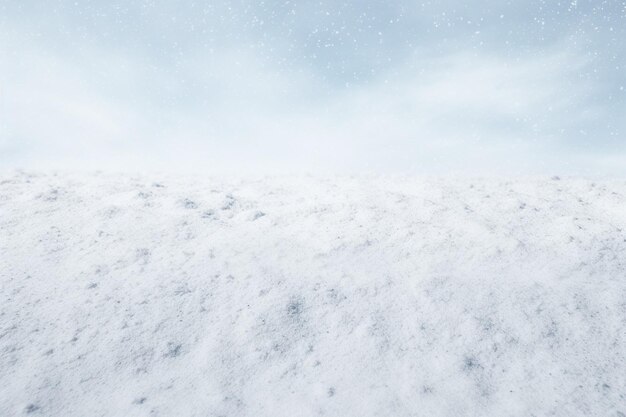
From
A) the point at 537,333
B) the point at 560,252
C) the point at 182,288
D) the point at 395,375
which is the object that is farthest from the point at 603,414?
the point at 182,288

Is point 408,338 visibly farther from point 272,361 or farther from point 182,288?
point 182,288

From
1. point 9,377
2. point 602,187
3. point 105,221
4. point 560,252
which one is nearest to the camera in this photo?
point 9,377

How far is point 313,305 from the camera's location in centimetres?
454

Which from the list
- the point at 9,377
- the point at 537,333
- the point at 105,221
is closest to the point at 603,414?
the point at 537,333

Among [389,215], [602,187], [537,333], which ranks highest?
[602,187]

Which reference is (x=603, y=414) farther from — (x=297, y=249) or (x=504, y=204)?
(x=504, y=204)

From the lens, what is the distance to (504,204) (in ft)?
22.3

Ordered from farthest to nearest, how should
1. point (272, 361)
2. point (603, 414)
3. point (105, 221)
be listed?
point (105, 221)
point (272, 361)
point (603, 414)

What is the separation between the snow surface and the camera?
350 cm

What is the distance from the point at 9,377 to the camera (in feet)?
11.7

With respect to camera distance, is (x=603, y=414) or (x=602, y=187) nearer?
(x=603, y=414)

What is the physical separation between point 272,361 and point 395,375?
1055mm

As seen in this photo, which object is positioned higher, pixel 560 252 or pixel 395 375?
pixel 560 252

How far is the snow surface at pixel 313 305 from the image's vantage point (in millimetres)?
3498
